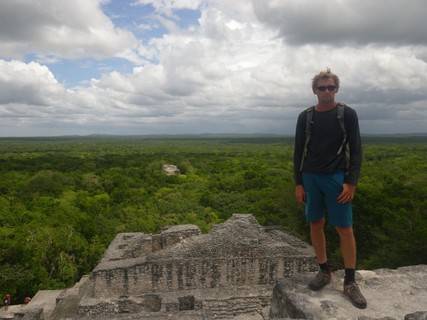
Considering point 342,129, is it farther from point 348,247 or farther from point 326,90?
point 348,247

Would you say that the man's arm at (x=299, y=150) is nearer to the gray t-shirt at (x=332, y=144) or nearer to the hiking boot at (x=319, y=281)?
the gray t-shirt at (x=332, y=144)

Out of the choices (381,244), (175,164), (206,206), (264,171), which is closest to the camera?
(381,244)

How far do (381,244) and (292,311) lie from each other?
1541 cm

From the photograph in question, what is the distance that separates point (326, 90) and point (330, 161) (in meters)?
0.78

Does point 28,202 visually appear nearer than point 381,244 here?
No

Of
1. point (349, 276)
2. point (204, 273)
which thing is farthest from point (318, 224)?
point (204, 273)

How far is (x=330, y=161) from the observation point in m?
4.33

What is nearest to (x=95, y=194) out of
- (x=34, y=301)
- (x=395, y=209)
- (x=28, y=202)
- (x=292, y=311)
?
(x=28, y=202)

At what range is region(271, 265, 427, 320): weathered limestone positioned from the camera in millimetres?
3953

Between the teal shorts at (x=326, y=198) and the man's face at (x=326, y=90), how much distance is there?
0.81 m

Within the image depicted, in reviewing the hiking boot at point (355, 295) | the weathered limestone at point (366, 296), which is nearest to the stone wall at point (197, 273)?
the weathered limestone at point (366, 296)

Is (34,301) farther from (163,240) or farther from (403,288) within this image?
(403,288)

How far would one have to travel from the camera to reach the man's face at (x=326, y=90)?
4.37 meters

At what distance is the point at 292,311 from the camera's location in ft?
13.9
